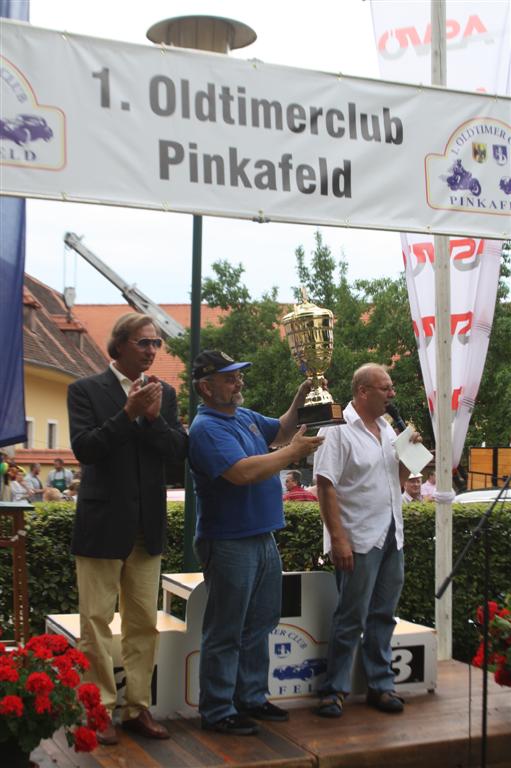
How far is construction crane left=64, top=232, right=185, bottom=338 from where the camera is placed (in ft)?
133

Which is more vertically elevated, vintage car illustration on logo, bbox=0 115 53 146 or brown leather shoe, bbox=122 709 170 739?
vintage car illustration on logo, bbox=0 115 53 146

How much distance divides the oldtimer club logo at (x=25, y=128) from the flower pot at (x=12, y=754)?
96.4 inches

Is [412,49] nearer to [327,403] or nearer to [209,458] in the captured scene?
[327,403]

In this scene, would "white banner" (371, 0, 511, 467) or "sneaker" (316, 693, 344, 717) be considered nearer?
"sneaker" (316, 693, 344, 717)

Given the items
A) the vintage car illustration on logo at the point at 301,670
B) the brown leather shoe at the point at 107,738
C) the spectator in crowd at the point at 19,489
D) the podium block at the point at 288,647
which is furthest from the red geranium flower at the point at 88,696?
the spectator in crowd at the point at 19,489

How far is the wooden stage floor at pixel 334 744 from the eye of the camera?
15.1ft

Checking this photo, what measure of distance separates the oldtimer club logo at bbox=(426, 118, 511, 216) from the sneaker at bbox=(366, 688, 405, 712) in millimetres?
2673

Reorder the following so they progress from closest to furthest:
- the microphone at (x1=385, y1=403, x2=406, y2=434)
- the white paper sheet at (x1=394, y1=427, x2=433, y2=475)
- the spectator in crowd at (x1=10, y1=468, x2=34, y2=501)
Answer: the white paper sheet at (x1=394, y1=427, x2=433, y2=475) → the microphone at (x1=385, y1=403, x2=406, y2=434) → the spectator in crowd at (x1=10, y1=468, x2=34, y2=501)

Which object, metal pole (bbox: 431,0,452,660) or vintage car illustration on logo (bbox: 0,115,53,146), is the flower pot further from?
metal pole (bbox: 431,0,452,660)

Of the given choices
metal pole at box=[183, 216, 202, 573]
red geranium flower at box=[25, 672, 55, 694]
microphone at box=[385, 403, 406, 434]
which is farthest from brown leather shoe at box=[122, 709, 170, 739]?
microphone at box=[385, 403, 406, 434]

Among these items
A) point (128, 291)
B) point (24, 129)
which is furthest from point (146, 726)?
point (128, 291)

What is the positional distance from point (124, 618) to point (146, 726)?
0.54 m

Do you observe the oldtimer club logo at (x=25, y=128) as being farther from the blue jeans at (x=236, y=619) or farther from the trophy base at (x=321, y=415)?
the blue jeans at (x=236, y=619)

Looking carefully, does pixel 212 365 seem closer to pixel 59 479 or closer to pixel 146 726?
pixel 146 726
